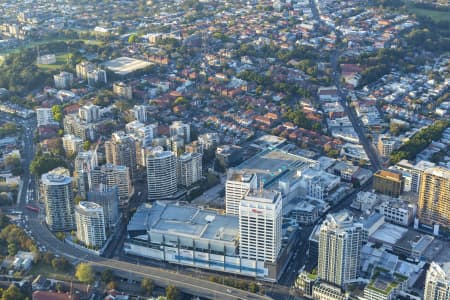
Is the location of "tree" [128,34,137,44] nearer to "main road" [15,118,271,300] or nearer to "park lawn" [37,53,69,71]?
"park lawn" [37,53,69,71]

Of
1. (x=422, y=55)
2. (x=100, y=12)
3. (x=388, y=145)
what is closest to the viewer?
(x=388, y=145)

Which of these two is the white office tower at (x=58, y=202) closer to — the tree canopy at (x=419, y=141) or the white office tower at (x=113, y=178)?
the white office tower at (x=113, y=178)

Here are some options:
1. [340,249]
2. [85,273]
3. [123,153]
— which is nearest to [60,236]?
[85,273]

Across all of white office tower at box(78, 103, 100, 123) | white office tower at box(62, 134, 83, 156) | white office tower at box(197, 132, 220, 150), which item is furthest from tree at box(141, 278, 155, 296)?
white office tower at box(78, 103, 100, 123)

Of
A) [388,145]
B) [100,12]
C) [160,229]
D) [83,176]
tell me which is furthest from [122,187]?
[100,12]

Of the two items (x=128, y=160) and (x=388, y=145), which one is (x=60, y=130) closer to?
(x=128, y=160)

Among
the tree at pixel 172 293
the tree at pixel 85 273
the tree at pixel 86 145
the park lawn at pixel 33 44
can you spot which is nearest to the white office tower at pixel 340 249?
the tree at pixel 172 293
